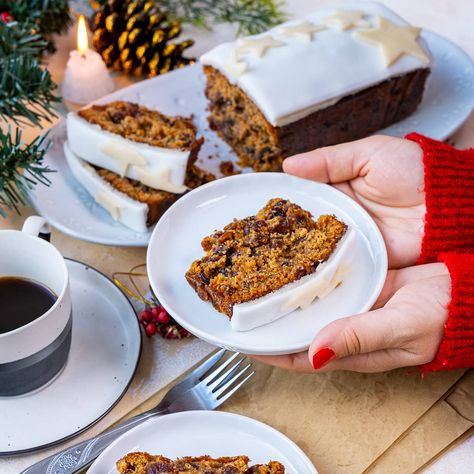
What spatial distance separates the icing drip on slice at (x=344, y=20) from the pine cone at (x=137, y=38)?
0.57 m

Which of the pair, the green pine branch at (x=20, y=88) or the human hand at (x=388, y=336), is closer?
the human hand at (x=388, y=336)

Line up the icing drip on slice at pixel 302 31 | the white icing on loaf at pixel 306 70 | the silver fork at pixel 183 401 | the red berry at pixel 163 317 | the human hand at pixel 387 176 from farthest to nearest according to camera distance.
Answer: the icing drip on slice at pixel 302 31
the white icing on loaf at pixel 306 70
the human hand at pixel 387 176
the red berry at pixel 163 317
the silver fork at pixel 183 401

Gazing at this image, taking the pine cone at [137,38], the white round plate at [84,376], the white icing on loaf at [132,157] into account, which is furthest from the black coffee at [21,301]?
the pine cone at [137,38]

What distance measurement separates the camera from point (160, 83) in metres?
2.38

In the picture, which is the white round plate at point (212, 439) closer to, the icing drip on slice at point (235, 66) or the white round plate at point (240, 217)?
the white round plate at point (240, 217)

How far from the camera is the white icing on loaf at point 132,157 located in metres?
1.90

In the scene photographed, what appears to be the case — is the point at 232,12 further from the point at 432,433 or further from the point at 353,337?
the point at 432,433

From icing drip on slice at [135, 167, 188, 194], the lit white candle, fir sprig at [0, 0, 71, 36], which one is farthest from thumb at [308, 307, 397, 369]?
fir sprig at [0, 0, 71, 36]

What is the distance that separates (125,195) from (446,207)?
34.1 inches

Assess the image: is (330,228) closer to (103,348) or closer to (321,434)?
(321,434)

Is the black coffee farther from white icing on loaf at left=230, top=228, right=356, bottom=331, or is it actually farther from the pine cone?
the pine cone

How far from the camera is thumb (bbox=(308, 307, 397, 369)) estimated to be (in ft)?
4.61

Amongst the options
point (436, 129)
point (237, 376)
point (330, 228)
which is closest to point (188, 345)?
point (237, 376)

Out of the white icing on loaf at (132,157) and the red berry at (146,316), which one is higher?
the white icing on loaf at (132,157)
